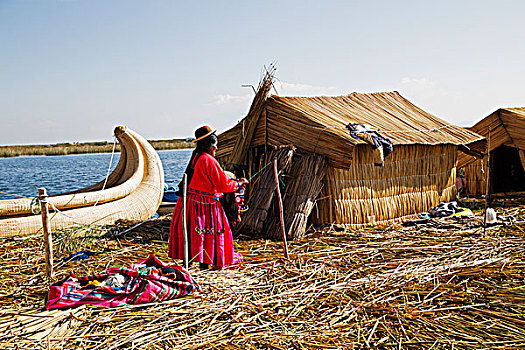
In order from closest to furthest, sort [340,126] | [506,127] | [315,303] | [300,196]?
[315,303] < [300,196] < [340,126] < [506,127]

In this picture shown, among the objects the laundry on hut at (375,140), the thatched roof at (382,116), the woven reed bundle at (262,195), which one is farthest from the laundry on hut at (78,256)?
the laundry on hut at (375,140)

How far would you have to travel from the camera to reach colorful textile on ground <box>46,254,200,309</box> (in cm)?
387

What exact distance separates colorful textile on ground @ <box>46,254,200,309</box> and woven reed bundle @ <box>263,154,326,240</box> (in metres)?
2.25

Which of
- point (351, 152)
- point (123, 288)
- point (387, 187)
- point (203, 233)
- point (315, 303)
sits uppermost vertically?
point (351, 152)

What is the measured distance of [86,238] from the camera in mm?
6559

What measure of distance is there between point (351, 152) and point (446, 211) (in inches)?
81.4

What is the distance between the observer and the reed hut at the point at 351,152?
22.2ft

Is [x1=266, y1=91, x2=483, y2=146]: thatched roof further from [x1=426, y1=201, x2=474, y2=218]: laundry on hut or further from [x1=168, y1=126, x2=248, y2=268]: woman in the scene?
[x1=168, y1=126, x2=248, y2=268]: woman

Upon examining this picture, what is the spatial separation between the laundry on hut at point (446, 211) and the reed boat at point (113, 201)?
15.0 ft

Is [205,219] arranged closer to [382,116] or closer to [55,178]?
[382,116]

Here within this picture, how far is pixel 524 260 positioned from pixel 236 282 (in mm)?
2699

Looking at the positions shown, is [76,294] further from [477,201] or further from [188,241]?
[477,201]

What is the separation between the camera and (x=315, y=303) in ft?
13.1

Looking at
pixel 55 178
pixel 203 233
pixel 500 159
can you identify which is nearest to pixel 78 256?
pixel 203 233
